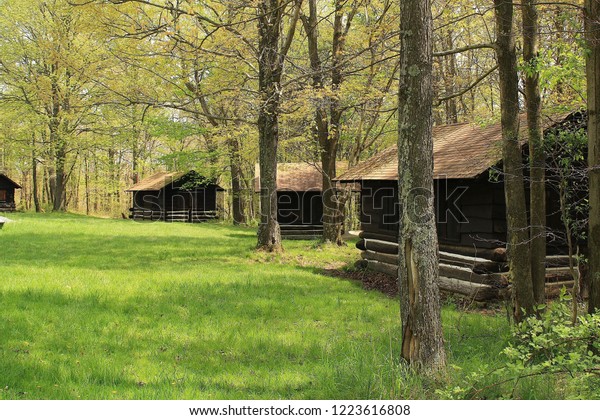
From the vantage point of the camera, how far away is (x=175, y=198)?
3991 centimetres

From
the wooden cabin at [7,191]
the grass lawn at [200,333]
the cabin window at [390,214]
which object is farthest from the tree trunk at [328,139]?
the wooden cabin at [7,191]

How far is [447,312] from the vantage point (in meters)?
10.7

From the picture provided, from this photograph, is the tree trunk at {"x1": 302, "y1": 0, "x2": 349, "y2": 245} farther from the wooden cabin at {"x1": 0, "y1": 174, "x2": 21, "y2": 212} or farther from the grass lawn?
the wooden cabin at {"x1": 0, "y1": 174, "x2": 21, "y2": 212}

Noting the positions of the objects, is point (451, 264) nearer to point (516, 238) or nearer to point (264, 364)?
point (516, 238)

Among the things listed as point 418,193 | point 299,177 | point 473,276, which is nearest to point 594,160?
point 418,193

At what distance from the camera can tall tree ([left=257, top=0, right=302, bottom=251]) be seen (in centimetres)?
1579

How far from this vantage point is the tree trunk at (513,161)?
24.6 ft

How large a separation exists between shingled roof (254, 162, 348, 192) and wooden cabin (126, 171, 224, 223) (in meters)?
10.7

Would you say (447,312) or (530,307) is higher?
(530,307)

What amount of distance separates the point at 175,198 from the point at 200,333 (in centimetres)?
3315

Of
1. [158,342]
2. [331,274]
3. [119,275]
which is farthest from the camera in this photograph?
[331,274]
